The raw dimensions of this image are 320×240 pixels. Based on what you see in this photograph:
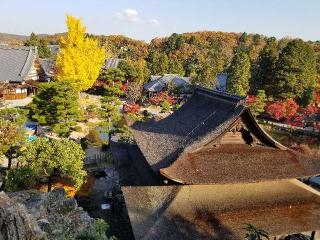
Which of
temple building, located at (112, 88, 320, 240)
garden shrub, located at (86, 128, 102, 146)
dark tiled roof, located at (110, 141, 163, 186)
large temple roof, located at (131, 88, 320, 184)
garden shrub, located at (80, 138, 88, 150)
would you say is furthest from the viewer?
garden shrub, located at (86, 128, 102, 146)

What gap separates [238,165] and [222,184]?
0.91 meters

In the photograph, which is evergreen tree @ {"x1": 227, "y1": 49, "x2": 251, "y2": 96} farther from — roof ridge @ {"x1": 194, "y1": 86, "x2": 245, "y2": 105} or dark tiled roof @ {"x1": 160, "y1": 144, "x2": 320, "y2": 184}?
dark tiled roof @ {"x1": 160, "y1": 144, "x2": 320, "y2": 184}

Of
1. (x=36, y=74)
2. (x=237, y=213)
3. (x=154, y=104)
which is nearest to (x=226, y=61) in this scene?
(x=154, y=104)

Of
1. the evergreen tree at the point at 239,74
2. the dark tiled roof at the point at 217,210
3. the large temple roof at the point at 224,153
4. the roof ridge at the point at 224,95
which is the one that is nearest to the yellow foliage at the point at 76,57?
the evergreen tree at the point at 239,74

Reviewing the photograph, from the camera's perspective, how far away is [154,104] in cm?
5028

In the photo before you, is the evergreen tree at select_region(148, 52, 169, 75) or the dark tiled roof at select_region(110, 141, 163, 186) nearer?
the dark tiled roof at select_region(110, 141, 163, 186)

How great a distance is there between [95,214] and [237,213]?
8172mm

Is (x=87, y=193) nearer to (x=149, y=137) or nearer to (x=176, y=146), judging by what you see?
(x=149, y=137)

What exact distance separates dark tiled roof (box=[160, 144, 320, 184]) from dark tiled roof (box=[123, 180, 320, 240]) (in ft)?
2.44

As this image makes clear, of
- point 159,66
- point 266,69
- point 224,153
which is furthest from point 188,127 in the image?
point 159,66

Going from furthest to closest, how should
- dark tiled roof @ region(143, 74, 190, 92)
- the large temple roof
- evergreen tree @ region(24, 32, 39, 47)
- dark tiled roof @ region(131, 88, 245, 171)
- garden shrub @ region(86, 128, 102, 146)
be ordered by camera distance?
1. evergreen tree @ region(24, 32, 39, 47)
2. dark tiled roof @ region(143, 74, 190, 92)
3. garden shrub @ region(86, 128, 102, 146)
4. dark tiled roof @ region(131, 88, 245, 171)
5. the large temple roof

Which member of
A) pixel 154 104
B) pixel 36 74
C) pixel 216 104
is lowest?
pixel 154 104

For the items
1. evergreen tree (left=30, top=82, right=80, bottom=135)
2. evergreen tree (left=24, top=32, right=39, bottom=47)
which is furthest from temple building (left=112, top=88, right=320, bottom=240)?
evergreen tree (left=24, top=32, right=39, bottom=47)

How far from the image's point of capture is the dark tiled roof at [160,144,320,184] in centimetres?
1124
